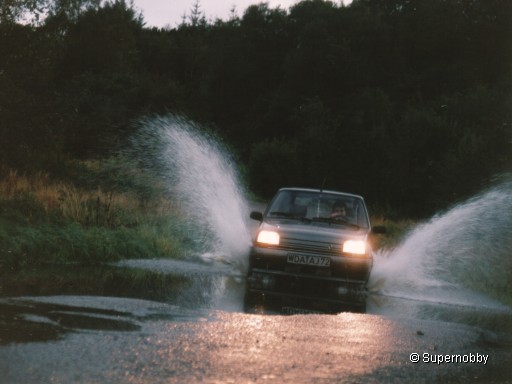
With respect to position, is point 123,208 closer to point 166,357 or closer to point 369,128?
point 166,357

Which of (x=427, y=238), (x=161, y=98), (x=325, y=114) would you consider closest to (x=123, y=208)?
(x=427, y=238)

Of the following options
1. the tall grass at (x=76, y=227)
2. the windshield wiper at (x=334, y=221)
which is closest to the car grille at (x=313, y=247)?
the windshield wiper at (x=334, y=221)

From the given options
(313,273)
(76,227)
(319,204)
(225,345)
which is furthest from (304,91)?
(225,345)

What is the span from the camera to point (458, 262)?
19594mm

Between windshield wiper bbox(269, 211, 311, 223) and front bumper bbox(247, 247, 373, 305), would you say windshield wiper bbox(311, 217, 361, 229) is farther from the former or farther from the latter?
front bumper bbox(247, 247, 373, 305)

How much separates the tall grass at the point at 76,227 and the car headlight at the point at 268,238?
3463 mm

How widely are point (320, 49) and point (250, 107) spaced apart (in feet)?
28.6

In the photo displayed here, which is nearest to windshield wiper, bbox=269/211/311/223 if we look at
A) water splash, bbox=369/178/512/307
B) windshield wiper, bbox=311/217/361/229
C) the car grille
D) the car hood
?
windshield wiper, bbox=311/217/361/229

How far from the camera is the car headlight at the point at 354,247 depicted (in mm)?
11695

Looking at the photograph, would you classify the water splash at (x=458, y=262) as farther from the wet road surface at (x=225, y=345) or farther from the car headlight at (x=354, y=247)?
the wet road surface at (x=225, y=345)

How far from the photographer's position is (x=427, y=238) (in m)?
20.9

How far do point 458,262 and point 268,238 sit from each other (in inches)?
361

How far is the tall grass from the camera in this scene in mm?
13617

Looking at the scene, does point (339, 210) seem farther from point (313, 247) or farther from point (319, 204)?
point (313, 247)
